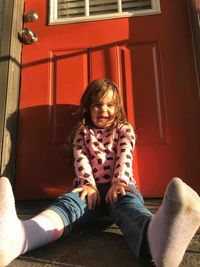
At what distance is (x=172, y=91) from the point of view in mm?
1921

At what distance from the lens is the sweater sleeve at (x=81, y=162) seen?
1552 mm

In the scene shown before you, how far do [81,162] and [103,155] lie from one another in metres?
0.14

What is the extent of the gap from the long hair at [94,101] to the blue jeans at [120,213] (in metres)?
0.47

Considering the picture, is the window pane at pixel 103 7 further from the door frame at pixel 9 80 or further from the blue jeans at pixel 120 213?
the blue jeans at pixel 120 213

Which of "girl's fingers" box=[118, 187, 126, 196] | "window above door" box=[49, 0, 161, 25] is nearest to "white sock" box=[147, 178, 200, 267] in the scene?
"girl's fingers" box=[118, 187, 126, 196]

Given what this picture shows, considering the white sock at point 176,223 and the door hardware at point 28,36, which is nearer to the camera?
the white sock at point 176,223

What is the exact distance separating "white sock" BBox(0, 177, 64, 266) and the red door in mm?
662

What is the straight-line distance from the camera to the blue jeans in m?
1.11

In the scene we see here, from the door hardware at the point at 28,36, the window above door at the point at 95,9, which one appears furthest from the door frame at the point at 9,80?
the window above door at the point at 95,9

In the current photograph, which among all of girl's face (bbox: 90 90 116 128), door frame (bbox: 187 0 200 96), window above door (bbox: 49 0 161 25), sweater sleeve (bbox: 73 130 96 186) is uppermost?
window above door (bbox: 49 0 161 25)

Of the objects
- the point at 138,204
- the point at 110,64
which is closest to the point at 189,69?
the point at 110,64

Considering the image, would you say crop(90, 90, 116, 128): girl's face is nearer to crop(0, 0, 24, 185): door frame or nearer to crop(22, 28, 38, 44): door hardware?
crop(0, 0, 24, 185): door frame

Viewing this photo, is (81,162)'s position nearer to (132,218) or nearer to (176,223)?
(132,218)

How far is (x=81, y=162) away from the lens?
1.64 metres
